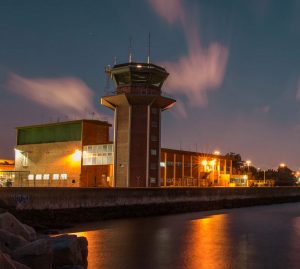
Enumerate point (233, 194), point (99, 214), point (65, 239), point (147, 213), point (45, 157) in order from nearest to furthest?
point (65, 239)
point (99, 214)
point (147, 213)
point (233, 194)
point (45, 157)

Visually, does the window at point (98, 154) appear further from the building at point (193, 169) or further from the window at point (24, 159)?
the window at point (24, 159)

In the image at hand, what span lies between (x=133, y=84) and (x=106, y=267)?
1546 inches

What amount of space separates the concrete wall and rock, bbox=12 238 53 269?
16704 millimetres

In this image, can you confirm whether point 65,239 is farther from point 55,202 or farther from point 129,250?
point 55,202

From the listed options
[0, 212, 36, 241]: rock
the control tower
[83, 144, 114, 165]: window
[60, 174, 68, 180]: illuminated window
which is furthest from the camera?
[60, 174, 68, 180]: illuminated window

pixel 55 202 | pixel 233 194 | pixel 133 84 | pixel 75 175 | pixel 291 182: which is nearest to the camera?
pixel 55 202

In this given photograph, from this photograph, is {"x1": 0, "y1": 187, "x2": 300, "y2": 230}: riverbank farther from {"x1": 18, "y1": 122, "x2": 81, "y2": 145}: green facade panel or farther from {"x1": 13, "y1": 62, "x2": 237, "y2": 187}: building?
{"x1": 18, "y1": 122, "x2": 81, "y2": 145}: green facade panel

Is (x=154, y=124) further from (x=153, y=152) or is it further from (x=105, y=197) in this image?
(x=105, y=197)

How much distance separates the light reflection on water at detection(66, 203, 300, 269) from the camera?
18.7 m

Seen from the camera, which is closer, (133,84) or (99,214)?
(99,214)

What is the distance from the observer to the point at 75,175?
6450 centimetres

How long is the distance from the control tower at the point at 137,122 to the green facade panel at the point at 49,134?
39.2ft

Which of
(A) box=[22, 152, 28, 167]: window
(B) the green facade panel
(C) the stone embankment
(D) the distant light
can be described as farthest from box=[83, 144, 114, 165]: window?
(C) the stone embankment

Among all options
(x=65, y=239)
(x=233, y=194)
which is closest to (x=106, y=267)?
(x=65, y=239)
